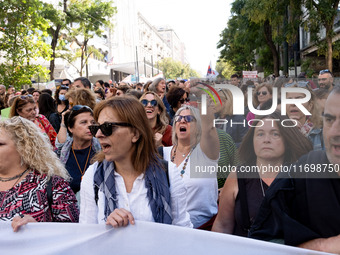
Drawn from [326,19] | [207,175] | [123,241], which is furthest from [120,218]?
[326,19]

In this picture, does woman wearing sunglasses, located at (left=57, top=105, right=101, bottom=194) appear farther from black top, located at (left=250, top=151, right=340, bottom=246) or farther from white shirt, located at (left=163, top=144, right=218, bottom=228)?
black top, located at (left=250, top=151, right=340, bottom=246)

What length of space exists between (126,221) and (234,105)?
93 centimetres

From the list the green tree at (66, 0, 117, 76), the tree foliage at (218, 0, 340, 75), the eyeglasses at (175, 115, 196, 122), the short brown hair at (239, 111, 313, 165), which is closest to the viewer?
the short brown hair at (239, 111, 313, 165)

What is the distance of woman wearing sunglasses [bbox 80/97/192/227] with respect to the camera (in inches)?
101

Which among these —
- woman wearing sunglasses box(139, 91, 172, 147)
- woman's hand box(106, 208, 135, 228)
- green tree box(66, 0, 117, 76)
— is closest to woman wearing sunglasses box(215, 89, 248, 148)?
woman's hand box(106, 208, 135, 228)

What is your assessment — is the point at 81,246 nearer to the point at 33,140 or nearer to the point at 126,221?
the point at 126,221

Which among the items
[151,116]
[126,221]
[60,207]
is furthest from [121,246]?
[151,116]

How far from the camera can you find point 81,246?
2557 mm

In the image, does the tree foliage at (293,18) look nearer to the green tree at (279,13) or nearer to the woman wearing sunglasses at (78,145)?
the green tree at (279,13)

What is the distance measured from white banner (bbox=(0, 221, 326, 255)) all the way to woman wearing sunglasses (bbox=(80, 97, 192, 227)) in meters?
0.09

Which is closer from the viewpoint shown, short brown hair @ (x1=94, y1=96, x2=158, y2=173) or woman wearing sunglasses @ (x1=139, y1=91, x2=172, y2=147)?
short brown hair @ (x1=94, y1=96, x2=158, y2=173)

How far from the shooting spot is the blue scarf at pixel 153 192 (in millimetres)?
→ 2535

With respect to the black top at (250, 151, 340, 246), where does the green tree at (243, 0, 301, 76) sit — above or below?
above

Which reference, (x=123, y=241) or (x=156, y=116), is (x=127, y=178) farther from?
(x=156, y=116)
